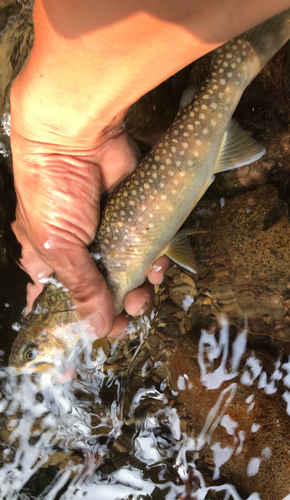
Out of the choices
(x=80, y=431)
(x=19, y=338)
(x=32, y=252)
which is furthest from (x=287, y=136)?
(x=80, y=431)

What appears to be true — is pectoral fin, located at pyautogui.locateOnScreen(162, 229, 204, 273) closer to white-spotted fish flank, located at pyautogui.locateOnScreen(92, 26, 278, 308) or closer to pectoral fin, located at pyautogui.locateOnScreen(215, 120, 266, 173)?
white-spotted fish flank, located at pyautogui.locateOnScreen(92, 26, 278, 308)

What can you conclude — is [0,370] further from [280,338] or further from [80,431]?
[280,338]

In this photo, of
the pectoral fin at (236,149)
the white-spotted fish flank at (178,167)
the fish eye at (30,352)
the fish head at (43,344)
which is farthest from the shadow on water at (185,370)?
the white-spotted fish flank at (178,167)

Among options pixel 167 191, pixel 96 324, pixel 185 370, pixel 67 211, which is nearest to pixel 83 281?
pixel 96 324

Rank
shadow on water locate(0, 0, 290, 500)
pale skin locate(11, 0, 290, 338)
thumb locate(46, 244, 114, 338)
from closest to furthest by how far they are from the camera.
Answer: pale skin locate(11, 0, 290, 338) < thumb locate(46, 244, 114, 338) < shadow on water locate(0, 0, 290, 500)

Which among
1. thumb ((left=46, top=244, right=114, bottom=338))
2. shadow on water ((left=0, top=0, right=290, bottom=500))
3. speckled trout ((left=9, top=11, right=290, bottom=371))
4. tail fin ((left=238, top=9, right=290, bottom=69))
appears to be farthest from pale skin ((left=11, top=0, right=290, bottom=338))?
tail fin ((left=238, top=9, right=290, bottom=69))

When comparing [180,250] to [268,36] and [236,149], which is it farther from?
[268,36]

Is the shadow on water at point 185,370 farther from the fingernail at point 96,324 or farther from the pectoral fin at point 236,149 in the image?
the pectoral fin at point 236,149
